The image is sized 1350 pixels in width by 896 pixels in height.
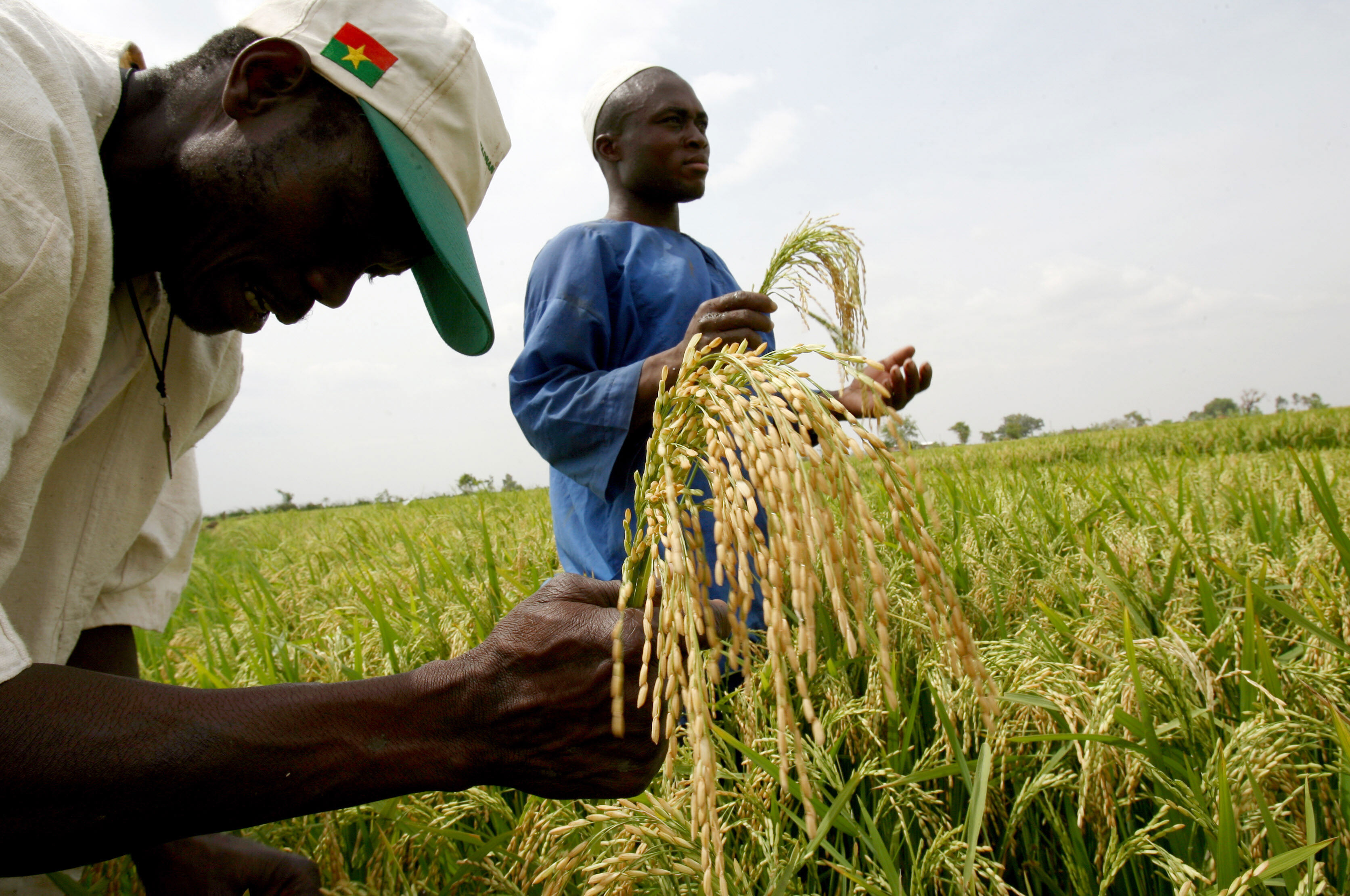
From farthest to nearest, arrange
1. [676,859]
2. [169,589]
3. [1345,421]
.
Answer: [1345,421] < [169,589] < [676,859]

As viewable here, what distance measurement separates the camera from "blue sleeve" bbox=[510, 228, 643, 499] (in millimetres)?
1959

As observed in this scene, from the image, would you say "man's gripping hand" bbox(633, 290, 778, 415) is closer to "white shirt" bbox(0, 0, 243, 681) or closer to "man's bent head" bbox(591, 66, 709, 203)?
"man's bent head" bbox(591, 66, 709, 203)

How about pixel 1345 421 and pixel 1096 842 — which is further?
pixel 1345 421

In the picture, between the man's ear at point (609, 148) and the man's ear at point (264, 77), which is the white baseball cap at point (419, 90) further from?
the man's ear at point (609, 148)

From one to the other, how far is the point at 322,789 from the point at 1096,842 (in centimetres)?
138

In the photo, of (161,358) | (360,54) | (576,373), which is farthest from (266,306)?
(576,373)

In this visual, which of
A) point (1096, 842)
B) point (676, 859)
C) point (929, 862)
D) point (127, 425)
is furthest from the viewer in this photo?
point (127, 425)

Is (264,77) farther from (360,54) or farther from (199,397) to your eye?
(199,397)

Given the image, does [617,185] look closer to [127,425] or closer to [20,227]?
[127,425]

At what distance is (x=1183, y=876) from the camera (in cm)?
105

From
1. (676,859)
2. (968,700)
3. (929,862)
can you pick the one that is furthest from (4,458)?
(968,700)

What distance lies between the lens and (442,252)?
147 cm

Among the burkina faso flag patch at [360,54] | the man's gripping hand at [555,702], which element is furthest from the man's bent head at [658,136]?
the man's gripping hand at [555,702]

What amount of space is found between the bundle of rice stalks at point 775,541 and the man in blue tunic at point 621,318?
896mm
